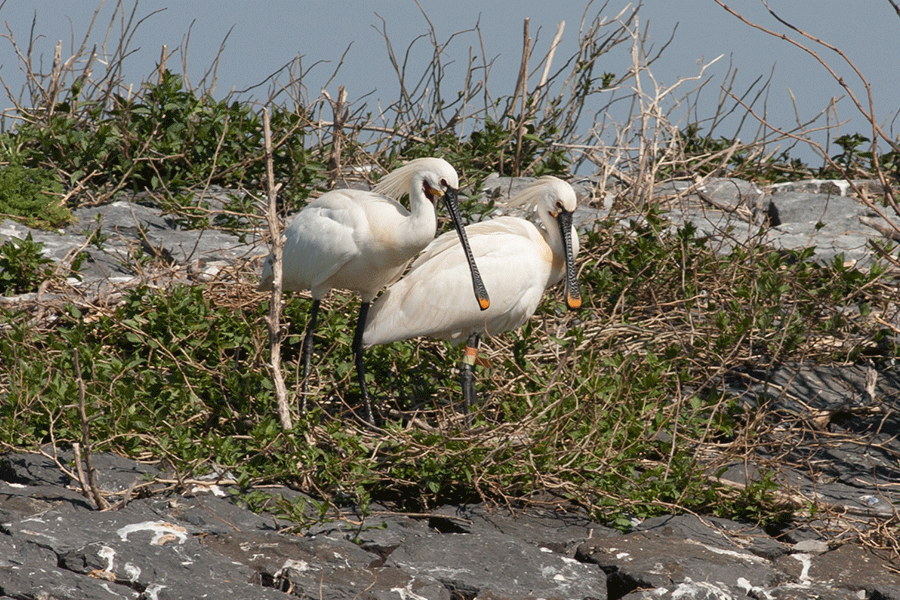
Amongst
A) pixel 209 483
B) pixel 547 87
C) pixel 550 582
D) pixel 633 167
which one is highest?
pixel 547 87

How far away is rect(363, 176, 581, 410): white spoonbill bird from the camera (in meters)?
5.75

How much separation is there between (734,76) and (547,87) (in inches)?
70.2

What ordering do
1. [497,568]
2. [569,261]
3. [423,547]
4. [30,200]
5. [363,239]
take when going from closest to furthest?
1. [497,568]
2. [423,547]
3. [363,239]
4. [569,261]
5. [30,200]

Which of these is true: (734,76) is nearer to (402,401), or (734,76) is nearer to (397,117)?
(397,117)

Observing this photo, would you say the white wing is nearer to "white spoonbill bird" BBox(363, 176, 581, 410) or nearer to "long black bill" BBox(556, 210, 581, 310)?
"white spoonbill bird" BBox(363, 176, 581, 410)

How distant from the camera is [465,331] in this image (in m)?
5.97

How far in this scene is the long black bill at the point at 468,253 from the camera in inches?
221

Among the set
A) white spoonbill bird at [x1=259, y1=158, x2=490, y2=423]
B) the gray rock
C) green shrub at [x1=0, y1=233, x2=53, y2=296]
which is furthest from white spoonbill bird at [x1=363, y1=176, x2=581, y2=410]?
green shrub at [x1=0, y1=233, x2=53, y2=296]

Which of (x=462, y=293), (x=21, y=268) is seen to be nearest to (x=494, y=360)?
(x=462, y=293)

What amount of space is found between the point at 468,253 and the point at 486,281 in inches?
7.4

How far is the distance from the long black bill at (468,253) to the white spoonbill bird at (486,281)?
0.09 metres

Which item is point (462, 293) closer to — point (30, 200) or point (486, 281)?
point (486, 281)

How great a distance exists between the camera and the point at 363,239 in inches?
223

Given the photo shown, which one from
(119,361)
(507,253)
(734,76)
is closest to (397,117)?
(734,76)
